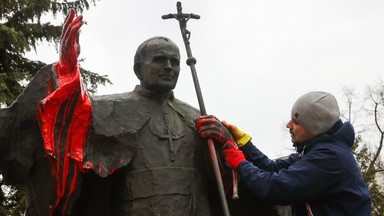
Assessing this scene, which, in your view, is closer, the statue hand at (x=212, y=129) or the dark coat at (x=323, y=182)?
the dark coat at (x=323, y=182)

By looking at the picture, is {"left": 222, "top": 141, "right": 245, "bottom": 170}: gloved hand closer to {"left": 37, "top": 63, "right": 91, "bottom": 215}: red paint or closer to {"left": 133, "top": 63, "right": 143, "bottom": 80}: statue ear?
{"left": 133, "top": 63, "right": 143, "bottom": 80}: statue ear

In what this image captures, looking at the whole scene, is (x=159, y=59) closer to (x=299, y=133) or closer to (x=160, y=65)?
(x=160, y=65)

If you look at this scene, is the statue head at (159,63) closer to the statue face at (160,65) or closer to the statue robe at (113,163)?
the statue face at (160,65)

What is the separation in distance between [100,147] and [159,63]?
0.84m

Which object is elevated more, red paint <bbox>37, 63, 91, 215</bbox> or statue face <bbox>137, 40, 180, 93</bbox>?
statue face <bbox>137, 40, 180, 93</bbox>

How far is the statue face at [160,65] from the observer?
4398mm

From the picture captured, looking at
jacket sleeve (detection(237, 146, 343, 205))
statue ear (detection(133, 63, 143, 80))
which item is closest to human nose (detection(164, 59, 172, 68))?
statue ear (detection(133, 63, 143, 80))

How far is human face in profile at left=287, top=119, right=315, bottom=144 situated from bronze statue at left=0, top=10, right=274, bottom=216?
75 cm

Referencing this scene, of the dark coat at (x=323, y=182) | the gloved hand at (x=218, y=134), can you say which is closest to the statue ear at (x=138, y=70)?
the gloved hand at (x=218, y=134)

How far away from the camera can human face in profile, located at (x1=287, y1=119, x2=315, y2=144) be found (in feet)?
13.5

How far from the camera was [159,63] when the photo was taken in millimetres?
4410

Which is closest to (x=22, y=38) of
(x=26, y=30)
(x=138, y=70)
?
(x=26, y=30)

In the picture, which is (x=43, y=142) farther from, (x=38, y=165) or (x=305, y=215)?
(x=305, y=215)

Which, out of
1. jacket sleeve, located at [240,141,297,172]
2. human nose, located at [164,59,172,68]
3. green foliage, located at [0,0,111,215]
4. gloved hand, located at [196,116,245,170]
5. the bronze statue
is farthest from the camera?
green foliage, located at [0,0,111,215]
